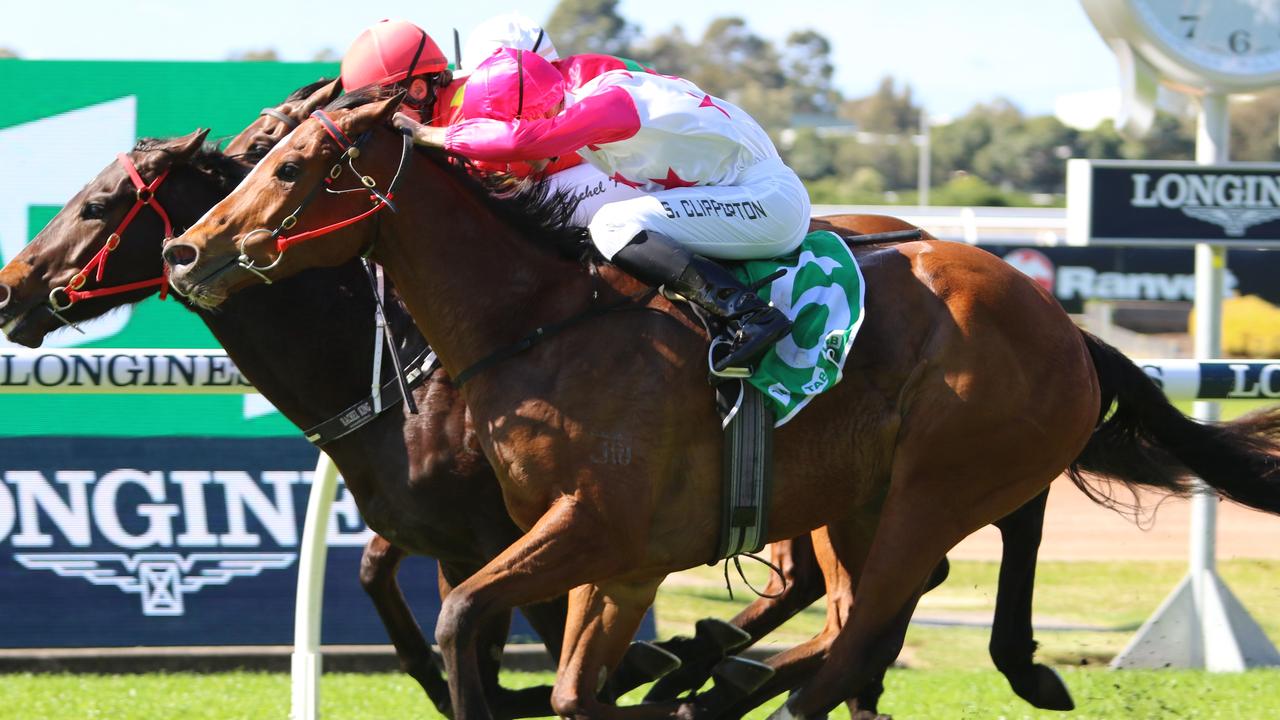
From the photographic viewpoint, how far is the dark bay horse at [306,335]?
416 cm

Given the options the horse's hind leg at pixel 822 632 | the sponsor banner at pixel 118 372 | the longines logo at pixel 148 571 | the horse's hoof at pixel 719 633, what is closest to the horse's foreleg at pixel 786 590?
the horse's hind leg at pixel 822 632

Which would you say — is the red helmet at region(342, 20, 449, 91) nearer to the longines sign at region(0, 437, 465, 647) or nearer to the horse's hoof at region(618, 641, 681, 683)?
the horse's hoof at region(618, 641, 681, 683)

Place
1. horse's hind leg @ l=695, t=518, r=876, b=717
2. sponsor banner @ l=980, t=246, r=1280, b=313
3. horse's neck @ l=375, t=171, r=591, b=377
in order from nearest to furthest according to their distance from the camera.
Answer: horse's neck @ l=375, t=171, r=591, b=377 → horse's hind leg @ l=695, t=518, r=876, b=717 → sponsor banner @ l=980, t=246, r=1280, b=313

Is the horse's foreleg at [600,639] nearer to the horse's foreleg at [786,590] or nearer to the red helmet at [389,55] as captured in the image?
the horse's foreleg at [786,590]

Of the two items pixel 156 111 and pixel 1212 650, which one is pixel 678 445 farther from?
pixel 156 111

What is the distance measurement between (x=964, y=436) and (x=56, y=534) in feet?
11.9

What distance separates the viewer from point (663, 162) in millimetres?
3893

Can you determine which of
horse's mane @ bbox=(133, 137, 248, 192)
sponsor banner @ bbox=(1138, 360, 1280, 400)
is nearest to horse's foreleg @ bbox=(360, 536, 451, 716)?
horse's mane @ bbox=(133, 137, 248, 192)

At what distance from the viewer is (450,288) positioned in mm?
3785

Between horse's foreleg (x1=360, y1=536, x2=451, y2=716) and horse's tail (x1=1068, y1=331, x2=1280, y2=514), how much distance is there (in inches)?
74.7

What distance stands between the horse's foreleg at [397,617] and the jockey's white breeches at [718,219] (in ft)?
4.27

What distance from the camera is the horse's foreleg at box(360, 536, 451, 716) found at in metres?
4.55

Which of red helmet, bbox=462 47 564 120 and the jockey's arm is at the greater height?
red helmet, bbox=462 47 564 120

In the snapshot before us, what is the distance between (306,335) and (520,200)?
0.79m
